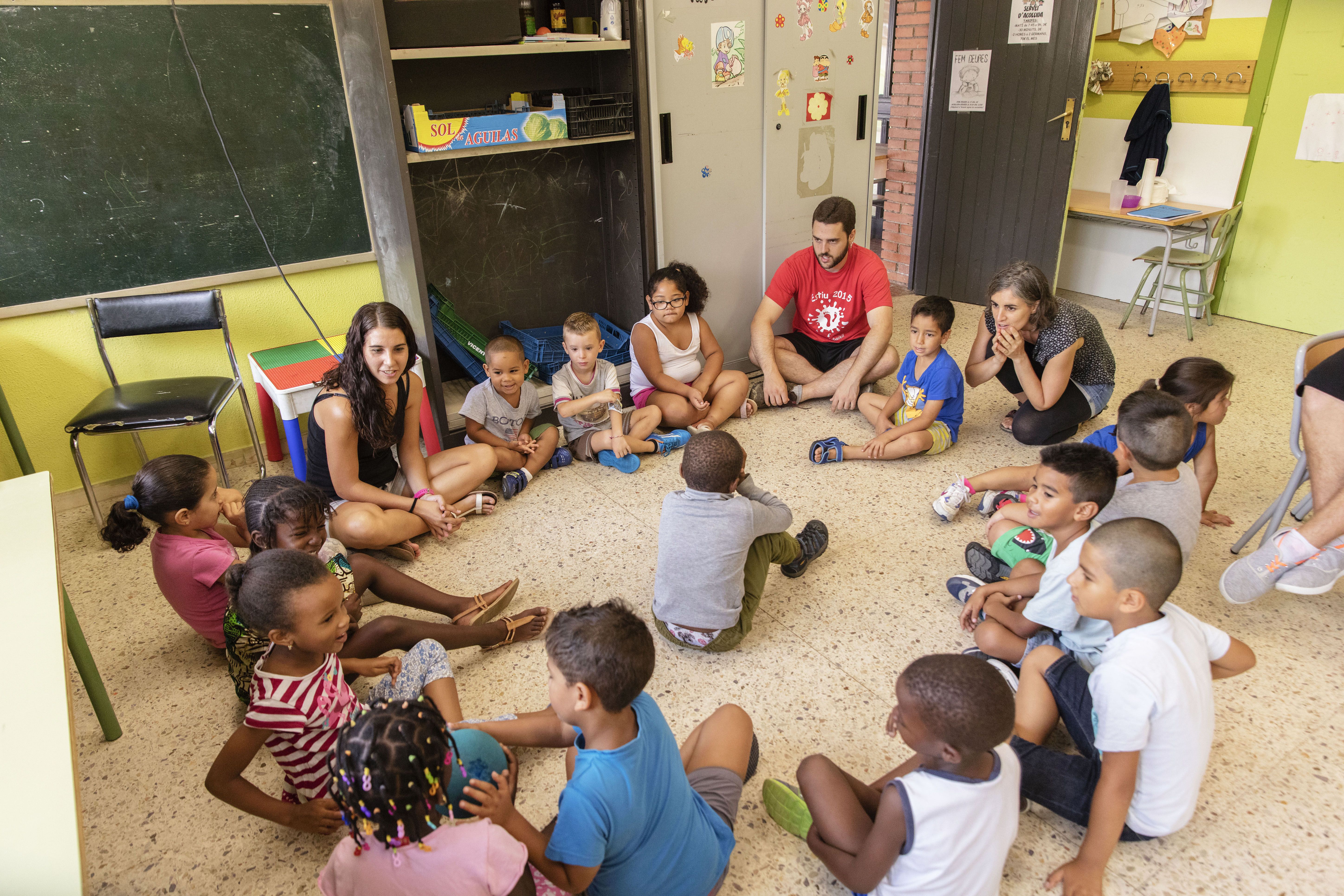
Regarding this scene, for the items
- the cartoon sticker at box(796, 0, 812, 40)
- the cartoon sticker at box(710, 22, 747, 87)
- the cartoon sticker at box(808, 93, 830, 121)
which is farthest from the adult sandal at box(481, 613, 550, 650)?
the cartoon sticker at box(796, 0, 812, 40)

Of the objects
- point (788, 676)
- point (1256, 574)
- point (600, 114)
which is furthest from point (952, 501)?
point (600, 114)

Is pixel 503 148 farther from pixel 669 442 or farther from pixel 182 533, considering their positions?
pixel 182 533

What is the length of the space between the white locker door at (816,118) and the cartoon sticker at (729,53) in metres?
0.14

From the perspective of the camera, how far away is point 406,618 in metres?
2.11

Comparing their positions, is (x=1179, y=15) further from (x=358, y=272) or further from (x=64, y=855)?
(x=64, y=855)

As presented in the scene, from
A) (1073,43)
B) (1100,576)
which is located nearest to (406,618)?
(1100,576)

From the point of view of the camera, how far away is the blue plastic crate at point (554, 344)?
373 cm

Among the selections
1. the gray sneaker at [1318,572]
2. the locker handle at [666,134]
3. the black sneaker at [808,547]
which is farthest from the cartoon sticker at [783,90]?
the gray sneaker at [1318,572]

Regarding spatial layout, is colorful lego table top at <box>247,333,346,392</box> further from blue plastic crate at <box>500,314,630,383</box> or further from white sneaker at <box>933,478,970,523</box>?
white sneaker at <box>933,478,970,523</box>

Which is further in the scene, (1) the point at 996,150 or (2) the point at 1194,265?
(1) the point at 996,150

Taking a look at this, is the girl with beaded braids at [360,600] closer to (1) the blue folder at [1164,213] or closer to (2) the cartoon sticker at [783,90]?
(2) the cartoon sticker at [783,90]

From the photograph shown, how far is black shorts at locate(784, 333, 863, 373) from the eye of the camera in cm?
379

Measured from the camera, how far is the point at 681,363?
11.5 feet

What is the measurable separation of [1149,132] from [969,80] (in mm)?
1003
